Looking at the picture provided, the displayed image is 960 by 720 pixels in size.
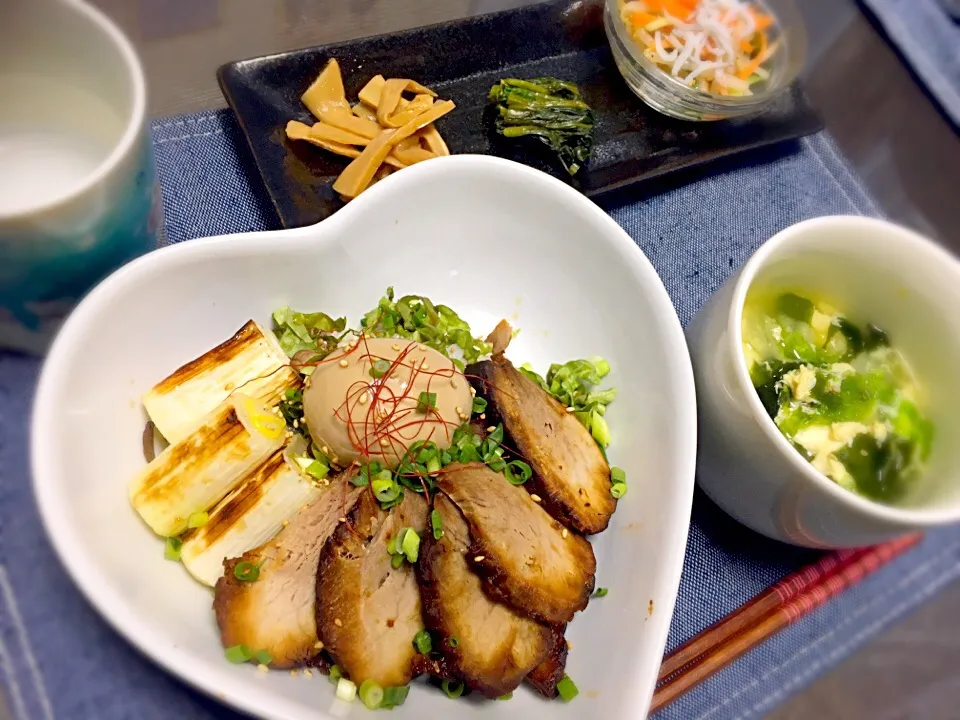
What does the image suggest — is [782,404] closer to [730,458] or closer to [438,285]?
[730,458]

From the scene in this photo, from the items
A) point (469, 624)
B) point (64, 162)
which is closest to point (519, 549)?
point (469, 624)

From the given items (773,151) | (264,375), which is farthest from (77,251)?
(773,151)

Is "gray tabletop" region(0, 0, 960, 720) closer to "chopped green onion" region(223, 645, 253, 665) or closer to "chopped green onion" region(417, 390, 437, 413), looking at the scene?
"chopped green onion" region(417, 390, 437, 413)

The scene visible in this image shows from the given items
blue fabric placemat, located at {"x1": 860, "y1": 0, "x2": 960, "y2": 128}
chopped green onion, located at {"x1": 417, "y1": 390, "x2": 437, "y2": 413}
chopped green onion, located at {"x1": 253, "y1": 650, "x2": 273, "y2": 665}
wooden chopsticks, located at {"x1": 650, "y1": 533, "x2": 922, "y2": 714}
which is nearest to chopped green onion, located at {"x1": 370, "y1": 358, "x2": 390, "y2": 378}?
chopped green onion, located at {"x1": 417, "y1": 390, "x2": 437, "y2": 413}

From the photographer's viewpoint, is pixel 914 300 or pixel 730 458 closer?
pixel 730 458

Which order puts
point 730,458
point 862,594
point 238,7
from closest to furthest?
point 730,458
point 862,594
point 238,7

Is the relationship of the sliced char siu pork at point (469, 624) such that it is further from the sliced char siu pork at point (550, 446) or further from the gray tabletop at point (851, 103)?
the gray tabletop at point (851, 103)
